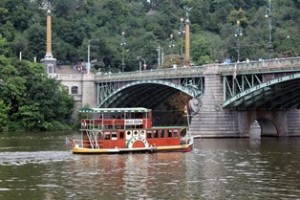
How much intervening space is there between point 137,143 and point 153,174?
19.7 meters

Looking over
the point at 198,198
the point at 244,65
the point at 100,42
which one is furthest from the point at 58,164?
the point at 100,42

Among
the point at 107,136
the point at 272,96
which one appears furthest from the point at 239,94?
the point at 107,136

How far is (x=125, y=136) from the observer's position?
234 feet

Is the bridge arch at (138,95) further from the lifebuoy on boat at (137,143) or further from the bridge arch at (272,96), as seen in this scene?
the lifebuoy on boat at (137,143)

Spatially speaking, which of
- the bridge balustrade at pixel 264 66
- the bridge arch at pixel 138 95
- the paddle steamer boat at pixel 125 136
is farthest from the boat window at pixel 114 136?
the bridge arch at pixel 138 95

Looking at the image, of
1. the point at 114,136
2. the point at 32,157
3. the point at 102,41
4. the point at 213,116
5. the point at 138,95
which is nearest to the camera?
the point at 32,157

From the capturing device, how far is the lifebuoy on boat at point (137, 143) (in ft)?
232

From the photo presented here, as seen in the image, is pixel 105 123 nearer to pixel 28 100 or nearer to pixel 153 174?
pixel 153 174

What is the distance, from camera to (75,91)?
439 feet

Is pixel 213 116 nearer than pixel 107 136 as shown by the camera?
No

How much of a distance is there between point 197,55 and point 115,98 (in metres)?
61.1

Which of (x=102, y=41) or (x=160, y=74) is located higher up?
(x=102, y=41)

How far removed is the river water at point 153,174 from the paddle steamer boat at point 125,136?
2.07m

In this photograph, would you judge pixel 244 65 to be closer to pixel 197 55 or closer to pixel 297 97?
pixel 297 97
